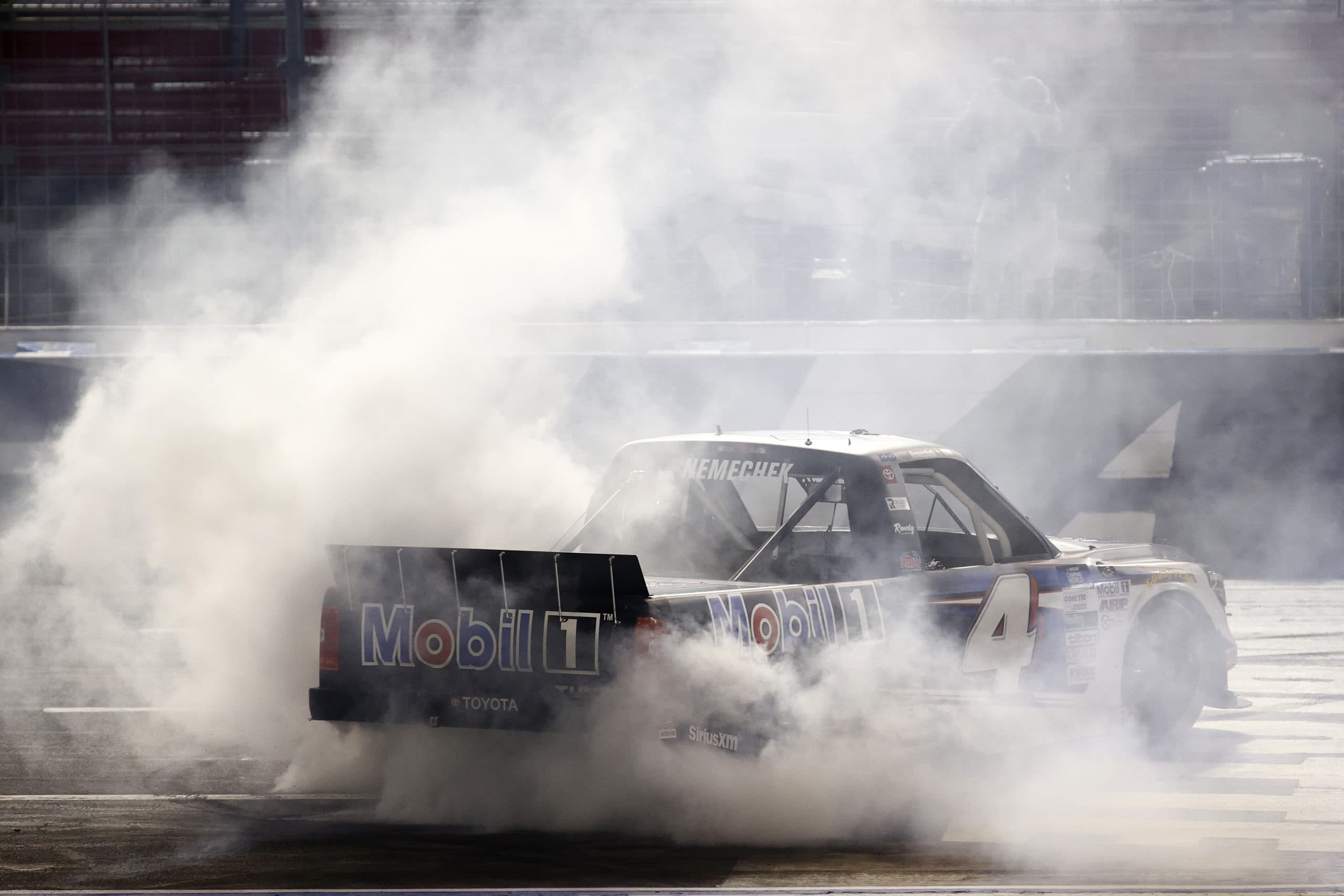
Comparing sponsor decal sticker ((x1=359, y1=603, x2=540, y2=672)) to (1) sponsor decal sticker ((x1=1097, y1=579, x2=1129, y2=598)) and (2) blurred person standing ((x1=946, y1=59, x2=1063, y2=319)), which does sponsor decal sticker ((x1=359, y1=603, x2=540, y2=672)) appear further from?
(2) blurred person standing ((x1=946, y1=59, x2=1063, y2=319))

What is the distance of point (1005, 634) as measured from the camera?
223 inches

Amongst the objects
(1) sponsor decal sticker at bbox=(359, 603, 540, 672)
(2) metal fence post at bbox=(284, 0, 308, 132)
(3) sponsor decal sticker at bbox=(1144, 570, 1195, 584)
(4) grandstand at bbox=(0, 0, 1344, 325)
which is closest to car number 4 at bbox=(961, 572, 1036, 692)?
(3) sponsor decal sticker at bbox=(1144, 570, 1195, 584)

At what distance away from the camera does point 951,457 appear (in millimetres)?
6082

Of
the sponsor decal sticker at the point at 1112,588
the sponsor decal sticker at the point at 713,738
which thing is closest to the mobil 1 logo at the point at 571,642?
the sponsor decal sticker at the point at 713,738

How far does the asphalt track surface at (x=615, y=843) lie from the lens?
4449 mm

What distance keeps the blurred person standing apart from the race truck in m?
12.4

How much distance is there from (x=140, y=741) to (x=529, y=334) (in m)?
4.40

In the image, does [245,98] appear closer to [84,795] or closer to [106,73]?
[106,73]

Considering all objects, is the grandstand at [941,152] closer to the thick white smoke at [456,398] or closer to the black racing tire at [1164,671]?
the thick white smoke at [456,398]

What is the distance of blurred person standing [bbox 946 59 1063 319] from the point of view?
18547 mm

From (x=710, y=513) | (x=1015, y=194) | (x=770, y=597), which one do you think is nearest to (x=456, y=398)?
(x=710, y=513)

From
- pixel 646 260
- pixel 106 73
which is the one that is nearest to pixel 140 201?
pixel 106 73

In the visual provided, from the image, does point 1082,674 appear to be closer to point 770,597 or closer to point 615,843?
point 770,597

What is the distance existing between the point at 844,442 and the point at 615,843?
1.83 metres
